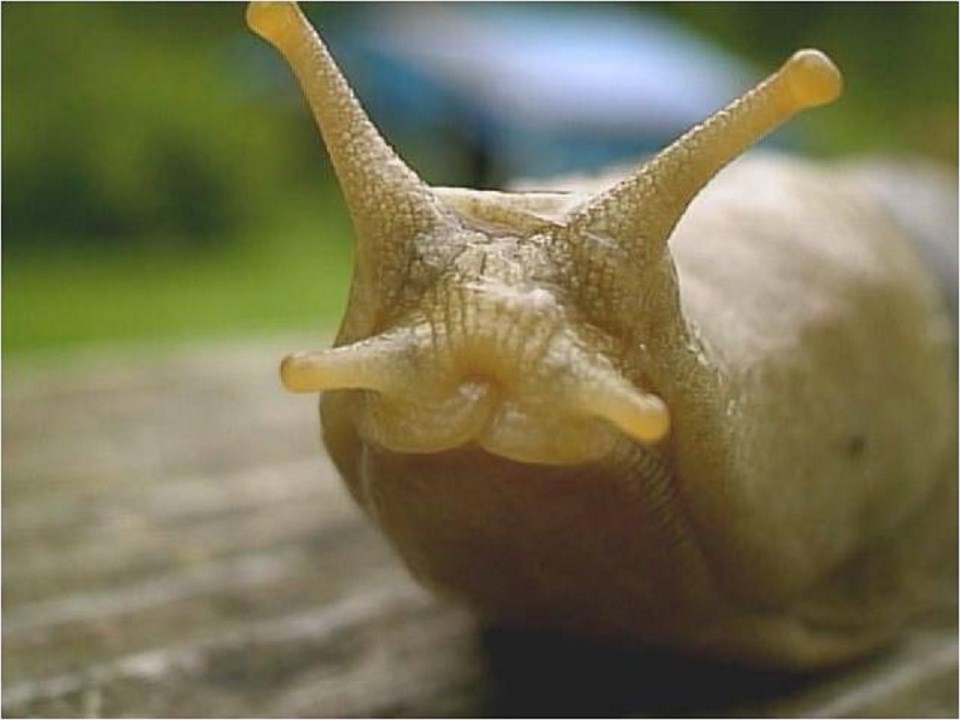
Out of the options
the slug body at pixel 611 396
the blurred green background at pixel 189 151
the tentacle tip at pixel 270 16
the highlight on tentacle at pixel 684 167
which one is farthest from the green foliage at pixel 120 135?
the highlight on tentacle at pixel 684 167

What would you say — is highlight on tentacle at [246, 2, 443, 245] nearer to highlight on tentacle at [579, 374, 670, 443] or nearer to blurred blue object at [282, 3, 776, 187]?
highlight on tentacle at [579, 374, 670, 443]

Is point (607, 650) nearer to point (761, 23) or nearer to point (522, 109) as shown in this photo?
point (522, 109)

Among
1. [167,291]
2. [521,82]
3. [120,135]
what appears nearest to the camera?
[167,291]

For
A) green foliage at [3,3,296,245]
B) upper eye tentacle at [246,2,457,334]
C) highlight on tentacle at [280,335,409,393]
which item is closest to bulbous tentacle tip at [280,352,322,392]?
highlight on tentacle at [280,335,409,393]

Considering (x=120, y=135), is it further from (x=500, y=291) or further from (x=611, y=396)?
(x=611, y=396)

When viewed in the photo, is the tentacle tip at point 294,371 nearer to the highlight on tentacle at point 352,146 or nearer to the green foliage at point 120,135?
the highlight on tentacle at point 352,146

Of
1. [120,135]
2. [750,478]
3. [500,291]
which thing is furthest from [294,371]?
[120,135]
